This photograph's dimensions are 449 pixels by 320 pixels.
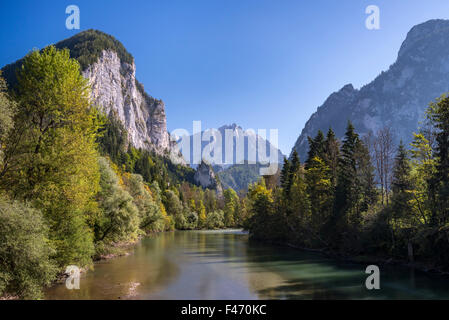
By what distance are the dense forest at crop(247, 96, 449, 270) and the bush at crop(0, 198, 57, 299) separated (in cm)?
3078

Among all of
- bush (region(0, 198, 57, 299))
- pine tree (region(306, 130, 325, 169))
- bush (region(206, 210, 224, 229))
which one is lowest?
bush (region(206, 210, 224, 229))

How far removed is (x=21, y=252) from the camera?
1616 centimetres

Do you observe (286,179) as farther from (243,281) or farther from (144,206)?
(243,281)

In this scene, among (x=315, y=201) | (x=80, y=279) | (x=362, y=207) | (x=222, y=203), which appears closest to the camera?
(x=80, y=279)

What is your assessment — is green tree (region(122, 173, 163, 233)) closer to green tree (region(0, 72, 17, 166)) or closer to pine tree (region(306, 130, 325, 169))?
pine tree (region(306, 130, 325, 169))

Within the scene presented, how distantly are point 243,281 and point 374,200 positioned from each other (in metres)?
24.4

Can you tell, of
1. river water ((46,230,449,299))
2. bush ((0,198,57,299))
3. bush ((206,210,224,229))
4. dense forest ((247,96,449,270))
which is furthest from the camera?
bush ((206,210,224,229))

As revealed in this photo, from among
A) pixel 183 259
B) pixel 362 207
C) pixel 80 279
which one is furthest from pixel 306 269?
pixel 80 279

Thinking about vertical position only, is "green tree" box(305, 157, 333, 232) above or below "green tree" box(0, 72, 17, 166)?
below

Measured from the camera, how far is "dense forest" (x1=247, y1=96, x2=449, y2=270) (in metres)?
30.3

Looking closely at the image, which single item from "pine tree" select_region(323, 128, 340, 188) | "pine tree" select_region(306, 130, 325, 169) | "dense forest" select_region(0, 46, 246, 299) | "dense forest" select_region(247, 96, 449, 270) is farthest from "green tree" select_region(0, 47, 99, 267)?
"pine tree" select_region(306, 130, 325, 169)

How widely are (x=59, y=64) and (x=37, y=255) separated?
13194 mm
